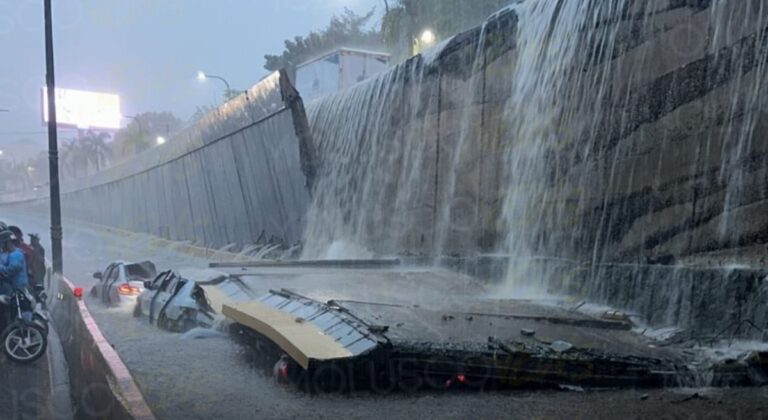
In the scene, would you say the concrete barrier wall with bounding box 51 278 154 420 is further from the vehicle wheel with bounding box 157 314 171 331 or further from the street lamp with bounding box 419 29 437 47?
the street lamp with bounding box 419 29 437 47

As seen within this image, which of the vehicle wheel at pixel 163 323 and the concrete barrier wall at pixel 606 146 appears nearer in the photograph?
the concrete barrier wall at pixel 606 146

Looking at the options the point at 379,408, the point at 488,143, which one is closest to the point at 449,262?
the point at 488,143

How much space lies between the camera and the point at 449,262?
41.2 ft

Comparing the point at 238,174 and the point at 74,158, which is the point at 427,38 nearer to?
the point at 238,174

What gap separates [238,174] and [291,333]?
18.4 m

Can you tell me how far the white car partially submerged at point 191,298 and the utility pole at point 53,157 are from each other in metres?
5.43

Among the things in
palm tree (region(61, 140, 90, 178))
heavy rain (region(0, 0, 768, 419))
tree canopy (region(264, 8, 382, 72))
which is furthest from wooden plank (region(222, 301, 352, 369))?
palm tree (region(61, 140, 90, 178))

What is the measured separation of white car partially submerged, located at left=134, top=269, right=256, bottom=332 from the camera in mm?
9625

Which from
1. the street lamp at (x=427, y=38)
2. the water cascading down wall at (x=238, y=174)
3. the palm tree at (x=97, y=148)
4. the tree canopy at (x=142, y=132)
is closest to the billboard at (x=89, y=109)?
the tree canopy at (x=142, y=132)

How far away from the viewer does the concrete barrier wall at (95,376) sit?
5.07 meters

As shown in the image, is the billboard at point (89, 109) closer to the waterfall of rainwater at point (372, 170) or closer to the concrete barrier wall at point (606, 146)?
the waterfall of rainwater at point (372, 170)

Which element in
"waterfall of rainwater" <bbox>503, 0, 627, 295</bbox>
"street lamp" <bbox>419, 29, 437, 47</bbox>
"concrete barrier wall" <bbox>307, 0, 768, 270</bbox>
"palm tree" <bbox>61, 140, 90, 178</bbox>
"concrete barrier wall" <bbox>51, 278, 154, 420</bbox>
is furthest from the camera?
"palm tree" <bbox>61, 140, 90, 178</bbox>

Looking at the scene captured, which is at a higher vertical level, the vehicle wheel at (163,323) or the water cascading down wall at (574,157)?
the water cascading down wall at (574,157)

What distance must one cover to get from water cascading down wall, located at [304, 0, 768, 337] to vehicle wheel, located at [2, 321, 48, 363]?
21.5 ft
